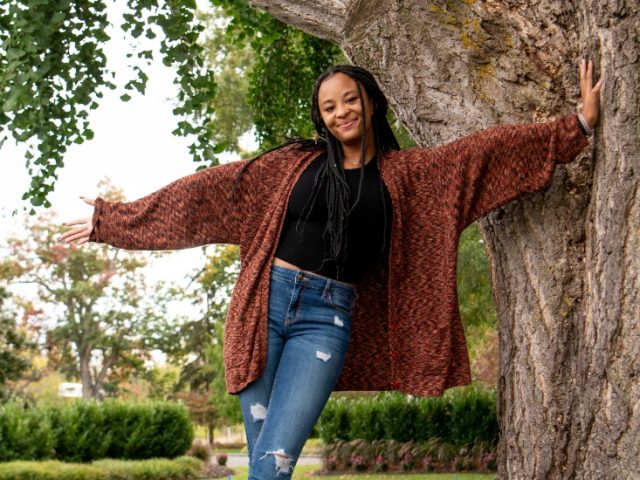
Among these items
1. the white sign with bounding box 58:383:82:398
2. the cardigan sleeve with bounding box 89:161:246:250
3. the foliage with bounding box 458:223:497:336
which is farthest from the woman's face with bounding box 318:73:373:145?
the white sign with bounding box 58:383:82:398

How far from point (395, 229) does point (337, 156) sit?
396 mm

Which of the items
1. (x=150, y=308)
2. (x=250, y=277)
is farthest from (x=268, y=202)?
(x=150, y=308)

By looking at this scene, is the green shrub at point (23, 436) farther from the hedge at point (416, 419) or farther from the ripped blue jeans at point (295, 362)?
the ripped blue jeans at point (295, 362)

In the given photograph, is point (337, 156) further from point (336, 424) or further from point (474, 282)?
point (336, 424)

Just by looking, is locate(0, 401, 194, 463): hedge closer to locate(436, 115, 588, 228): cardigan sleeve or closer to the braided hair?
the braided hair

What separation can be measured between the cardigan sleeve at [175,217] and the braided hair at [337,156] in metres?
0.16

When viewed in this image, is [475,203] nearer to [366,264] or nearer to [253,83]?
[366,264]

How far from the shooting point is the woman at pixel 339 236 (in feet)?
10.9

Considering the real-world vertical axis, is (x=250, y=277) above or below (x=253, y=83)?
below

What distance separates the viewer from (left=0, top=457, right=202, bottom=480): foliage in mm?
12695

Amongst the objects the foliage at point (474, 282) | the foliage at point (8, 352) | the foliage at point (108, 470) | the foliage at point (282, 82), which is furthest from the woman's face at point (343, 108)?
the foliage at point (8, 352)

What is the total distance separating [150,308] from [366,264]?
101 ft

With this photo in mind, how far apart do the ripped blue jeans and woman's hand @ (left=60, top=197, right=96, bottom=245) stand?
86cm

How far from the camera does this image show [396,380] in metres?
3.64
